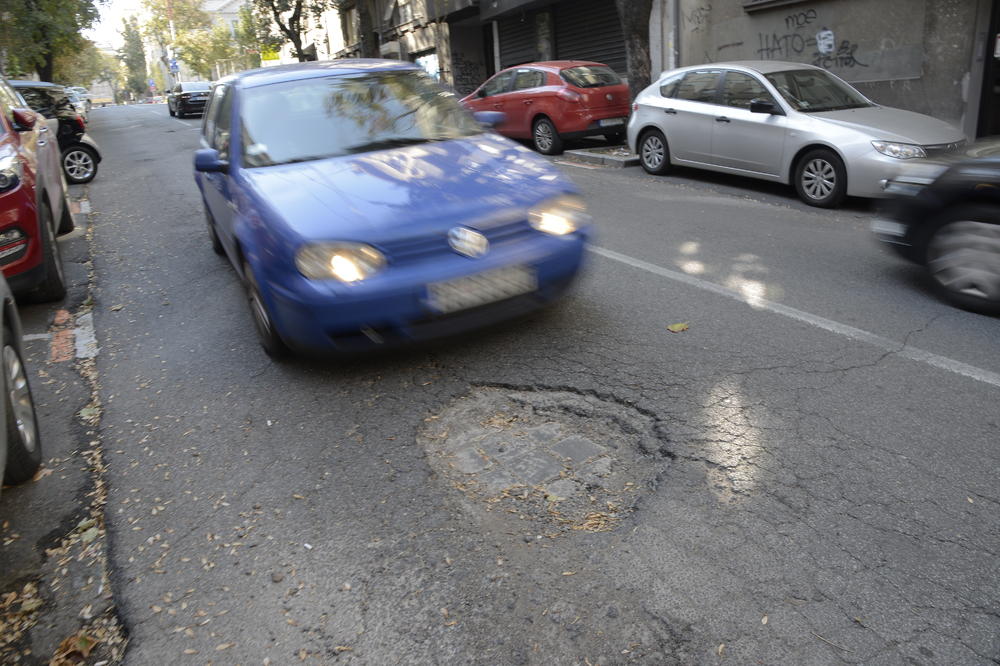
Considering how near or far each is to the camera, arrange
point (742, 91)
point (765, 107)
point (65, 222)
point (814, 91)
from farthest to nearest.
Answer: point (742, 91) < point (814, 91) < point (765, 107) < point (65, 222)

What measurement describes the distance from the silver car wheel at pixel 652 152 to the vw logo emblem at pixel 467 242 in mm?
7305

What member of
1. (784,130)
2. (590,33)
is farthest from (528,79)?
(590,33)

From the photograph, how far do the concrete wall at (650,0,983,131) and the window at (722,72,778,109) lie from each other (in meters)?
4.52

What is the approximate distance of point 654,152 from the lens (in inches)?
422

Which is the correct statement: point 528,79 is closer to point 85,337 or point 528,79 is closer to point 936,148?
point 936,148

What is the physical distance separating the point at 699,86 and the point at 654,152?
3.76 ft

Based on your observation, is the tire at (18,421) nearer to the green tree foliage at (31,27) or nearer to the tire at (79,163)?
the tire at (79,163)

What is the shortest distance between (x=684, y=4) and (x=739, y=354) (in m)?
13.9

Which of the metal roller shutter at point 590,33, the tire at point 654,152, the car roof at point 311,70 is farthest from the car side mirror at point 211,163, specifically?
the metal roller shutter at point 590,33

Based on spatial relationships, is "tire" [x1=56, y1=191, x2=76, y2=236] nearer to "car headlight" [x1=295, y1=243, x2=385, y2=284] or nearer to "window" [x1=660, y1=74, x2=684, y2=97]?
"car headlight" [x1=295, y1=243, x2=385, y2=284]

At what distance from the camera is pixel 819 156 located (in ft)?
27.3

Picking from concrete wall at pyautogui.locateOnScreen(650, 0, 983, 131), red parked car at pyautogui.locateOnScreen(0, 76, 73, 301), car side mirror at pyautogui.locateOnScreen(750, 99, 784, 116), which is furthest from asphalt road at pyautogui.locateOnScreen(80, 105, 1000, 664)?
concrete wall at pyautogui.locateOnScreen(650, 0, 983, 131)

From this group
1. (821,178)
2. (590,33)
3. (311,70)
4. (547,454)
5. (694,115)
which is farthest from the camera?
(590,33)

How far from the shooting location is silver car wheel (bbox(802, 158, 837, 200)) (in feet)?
26.9
